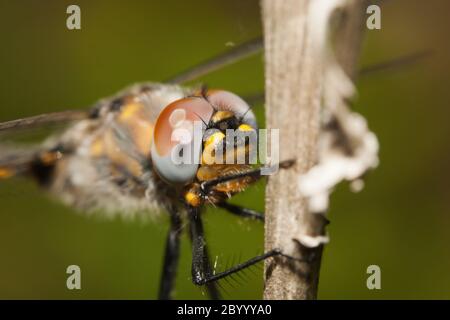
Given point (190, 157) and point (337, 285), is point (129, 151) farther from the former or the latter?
point (337, 285)

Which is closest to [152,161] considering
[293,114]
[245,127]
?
[245,127]

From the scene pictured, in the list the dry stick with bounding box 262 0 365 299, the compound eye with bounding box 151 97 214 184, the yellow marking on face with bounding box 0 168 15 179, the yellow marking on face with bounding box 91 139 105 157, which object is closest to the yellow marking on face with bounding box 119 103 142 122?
the yellow marking on face with bounding box 91 139 105 157

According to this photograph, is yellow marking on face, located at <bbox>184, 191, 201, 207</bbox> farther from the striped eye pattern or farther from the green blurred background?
the green blurred background

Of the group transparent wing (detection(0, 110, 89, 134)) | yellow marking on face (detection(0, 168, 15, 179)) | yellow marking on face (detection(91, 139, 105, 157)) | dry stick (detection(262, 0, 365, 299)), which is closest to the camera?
dry stick (detection(262, 0, 365, 299))

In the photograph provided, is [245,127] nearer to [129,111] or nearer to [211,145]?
[211,145]

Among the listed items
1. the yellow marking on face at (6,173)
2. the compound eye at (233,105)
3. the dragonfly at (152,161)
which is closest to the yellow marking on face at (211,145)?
the dragonfly at (152,161)

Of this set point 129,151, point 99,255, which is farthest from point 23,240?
point 129,151

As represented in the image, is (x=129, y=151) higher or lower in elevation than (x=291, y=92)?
higher
